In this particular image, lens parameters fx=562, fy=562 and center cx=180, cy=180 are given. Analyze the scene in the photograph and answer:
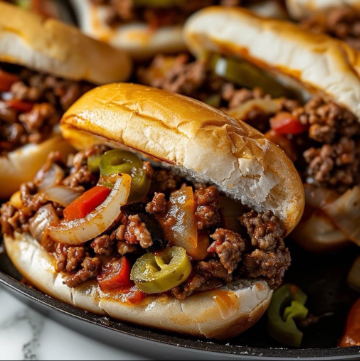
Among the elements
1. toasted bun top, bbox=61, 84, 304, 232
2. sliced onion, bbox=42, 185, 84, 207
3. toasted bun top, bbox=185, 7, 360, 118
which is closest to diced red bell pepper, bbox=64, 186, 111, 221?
sliced onion, bbox=42, 185, 84, 207

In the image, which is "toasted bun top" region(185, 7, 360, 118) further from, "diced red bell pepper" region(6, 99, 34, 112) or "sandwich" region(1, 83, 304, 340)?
"diced red bell pepper" region(6, 99, 34, 112)

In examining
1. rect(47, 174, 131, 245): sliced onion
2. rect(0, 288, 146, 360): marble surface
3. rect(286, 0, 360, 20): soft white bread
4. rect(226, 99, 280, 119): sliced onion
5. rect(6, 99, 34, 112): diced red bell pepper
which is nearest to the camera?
rect(47, 174, 131, 245): sliced onion

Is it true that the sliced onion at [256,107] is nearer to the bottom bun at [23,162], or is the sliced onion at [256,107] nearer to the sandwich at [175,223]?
the sandwich at [175,223]

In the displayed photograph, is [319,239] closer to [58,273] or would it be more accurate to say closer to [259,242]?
[259,242]

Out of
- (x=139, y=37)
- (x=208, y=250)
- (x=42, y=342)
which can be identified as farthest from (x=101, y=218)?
(x=139, y=37)

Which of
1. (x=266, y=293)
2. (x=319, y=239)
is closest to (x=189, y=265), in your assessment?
(x=266, y=293)

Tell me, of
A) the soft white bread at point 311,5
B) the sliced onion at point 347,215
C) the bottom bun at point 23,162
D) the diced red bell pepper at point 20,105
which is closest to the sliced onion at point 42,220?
the bottom bun at point 23,162
